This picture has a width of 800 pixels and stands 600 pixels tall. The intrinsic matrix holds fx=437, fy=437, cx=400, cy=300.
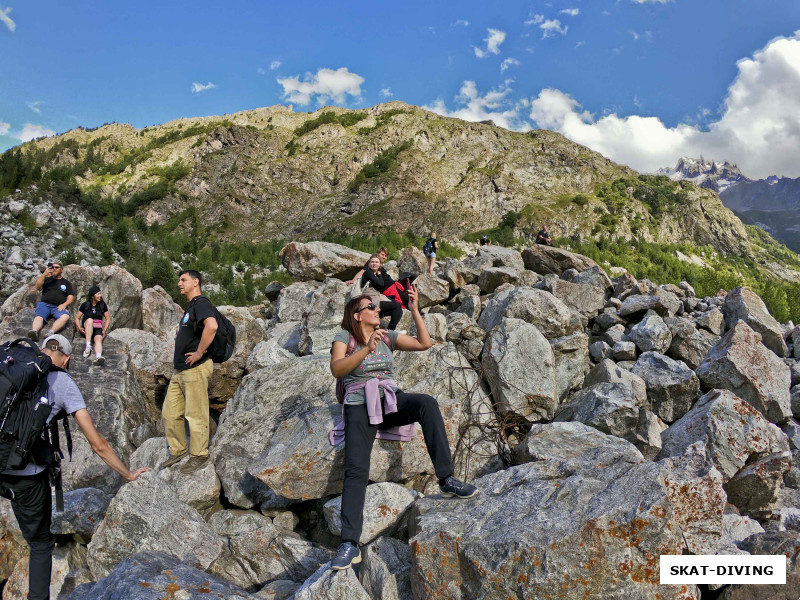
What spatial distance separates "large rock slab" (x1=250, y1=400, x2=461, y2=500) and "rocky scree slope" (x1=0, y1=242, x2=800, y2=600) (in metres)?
0.02

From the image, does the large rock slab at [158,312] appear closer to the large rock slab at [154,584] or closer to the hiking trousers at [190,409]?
the hiking trousers at [190,409]

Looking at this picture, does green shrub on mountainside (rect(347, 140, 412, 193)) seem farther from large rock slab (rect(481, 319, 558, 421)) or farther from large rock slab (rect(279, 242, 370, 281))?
large rock slab (rect(481, 319, 558, 421))

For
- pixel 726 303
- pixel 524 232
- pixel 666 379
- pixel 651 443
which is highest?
pixel 524 232

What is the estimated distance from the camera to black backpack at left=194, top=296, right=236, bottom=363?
6.71 metres

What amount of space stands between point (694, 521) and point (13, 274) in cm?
2547

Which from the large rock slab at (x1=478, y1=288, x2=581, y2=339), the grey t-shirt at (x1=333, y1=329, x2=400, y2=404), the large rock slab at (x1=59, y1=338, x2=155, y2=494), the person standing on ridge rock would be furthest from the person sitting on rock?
the large rock slab at (x1=59, y1=338, x2=155, y2=494)

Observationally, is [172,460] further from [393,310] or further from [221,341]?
[393,310]

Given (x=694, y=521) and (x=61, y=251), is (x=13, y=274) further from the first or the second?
(x=694, y=521)

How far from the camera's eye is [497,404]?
797 cm

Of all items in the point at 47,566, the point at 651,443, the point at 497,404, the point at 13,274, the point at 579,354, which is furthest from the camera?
the point at 13,274

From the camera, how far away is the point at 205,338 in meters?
6.41

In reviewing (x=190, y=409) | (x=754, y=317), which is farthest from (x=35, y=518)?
(x=754, y=317)

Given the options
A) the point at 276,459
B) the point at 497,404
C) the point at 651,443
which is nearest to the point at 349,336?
the point at 276,459

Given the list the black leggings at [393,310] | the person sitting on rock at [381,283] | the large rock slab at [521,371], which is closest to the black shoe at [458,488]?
the black leggings at [393,310]
